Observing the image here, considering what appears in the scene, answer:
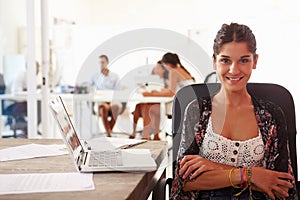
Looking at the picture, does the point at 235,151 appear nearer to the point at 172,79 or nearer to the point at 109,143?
the point at 109,143

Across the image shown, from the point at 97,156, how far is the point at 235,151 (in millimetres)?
499

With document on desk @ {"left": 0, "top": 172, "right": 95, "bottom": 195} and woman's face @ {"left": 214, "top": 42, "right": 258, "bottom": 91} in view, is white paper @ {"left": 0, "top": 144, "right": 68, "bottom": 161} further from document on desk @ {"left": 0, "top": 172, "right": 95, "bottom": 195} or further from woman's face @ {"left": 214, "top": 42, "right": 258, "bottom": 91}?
woman's face @ {"left": 214, "top": 42, "right": 258, "bottom": 91}

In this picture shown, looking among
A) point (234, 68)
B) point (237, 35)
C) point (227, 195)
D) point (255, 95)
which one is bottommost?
point (227, 195)

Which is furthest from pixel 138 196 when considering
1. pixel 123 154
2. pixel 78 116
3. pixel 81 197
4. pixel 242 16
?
pixel 242 16

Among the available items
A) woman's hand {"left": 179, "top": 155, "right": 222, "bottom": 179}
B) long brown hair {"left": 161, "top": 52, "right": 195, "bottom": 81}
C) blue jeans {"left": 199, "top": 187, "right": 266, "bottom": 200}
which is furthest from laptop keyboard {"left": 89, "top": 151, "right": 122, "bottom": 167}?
long brown hair {"left": 161, "top": 52, "right": 195, "bottom": 81}

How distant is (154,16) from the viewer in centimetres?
715

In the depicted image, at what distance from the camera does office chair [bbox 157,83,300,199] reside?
1463mm

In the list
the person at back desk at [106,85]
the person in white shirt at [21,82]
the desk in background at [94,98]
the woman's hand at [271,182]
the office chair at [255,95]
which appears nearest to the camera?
the woman's hand at [271,182]

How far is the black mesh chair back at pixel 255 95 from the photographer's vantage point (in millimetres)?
1465

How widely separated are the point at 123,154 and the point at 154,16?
6094mm

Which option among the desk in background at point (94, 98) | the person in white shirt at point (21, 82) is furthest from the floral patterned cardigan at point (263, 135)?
the person in white shirt at point (21, 82)

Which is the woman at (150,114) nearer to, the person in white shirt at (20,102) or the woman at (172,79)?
the woman at (172,79)

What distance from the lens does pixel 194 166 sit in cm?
133

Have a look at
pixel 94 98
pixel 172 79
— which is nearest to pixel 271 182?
pixel 172 79
